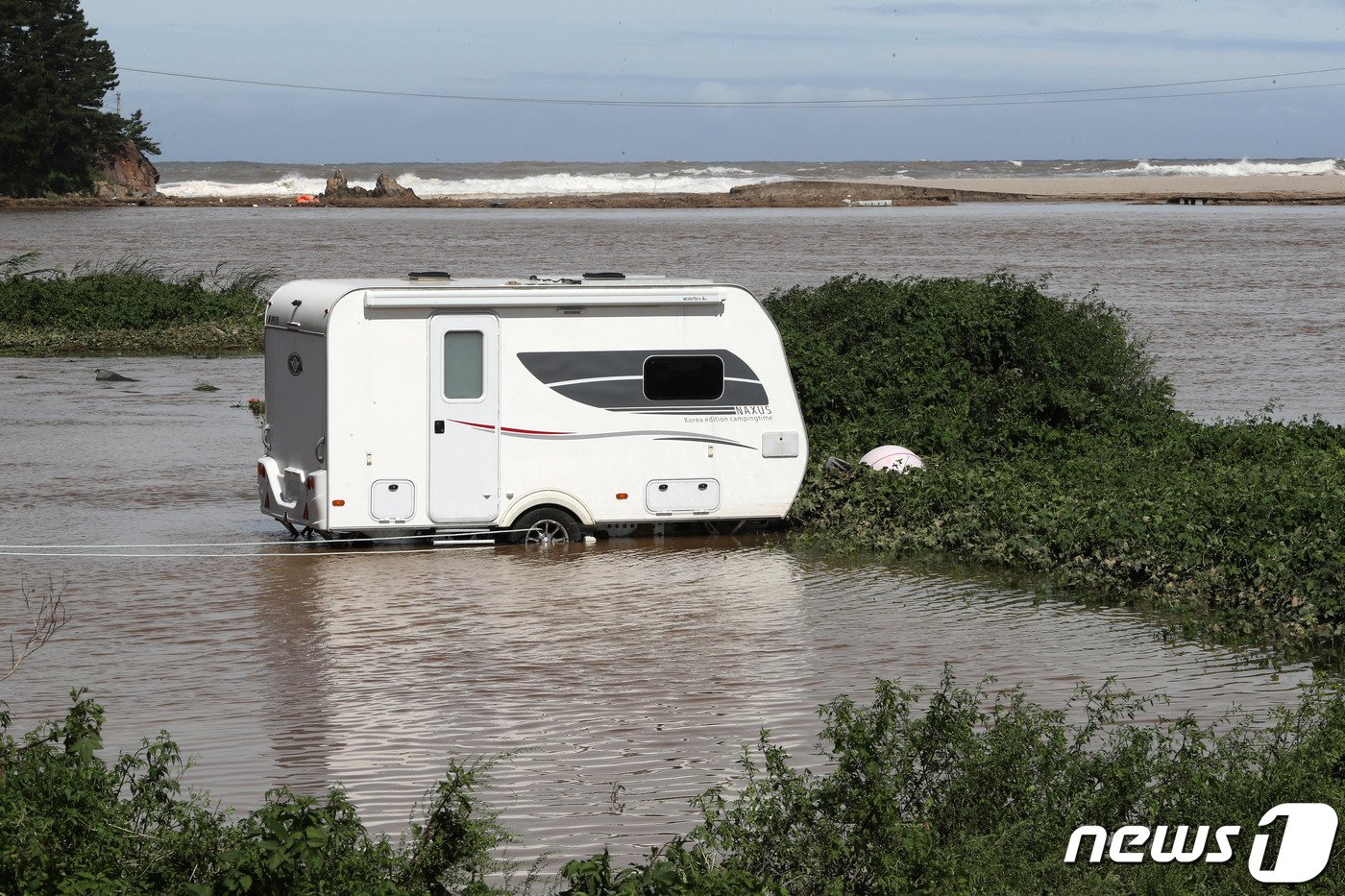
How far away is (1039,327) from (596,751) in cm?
1294

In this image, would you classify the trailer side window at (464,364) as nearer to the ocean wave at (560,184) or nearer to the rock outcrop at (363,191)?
the rock outcrop at (363,191)

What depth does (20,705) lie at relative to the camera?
1016cm

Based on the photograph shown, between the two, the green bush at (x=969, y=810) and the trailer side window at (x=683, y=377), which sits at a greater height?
the trailer side window at (x=683, y=377)

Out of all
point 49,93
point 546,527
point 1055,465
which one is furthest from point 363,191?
point 546,527

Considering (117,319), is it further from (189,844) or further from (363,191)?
(363,191)

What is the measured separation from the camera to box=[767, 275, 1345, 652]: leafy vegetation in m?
13.0

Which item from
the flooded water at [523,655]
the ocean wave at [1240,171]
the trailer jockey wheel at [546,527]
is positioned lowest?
the flooded water at [523,655]

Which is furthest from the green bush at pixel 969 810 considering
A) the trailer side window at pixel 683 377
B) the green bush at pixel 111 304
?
the green bush at pixel 111 304

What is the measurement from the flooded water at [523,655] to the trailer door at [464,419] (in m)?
0.56

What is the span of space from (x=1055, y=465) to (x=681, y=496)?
4436 millimetres

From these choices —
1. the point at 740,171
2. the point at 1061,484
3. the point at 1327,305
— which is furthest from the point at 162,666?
the point at 740,171

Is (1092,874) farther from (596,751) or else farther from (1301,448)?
(1301,448)

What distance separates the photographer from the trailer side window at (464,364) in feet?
49.9
